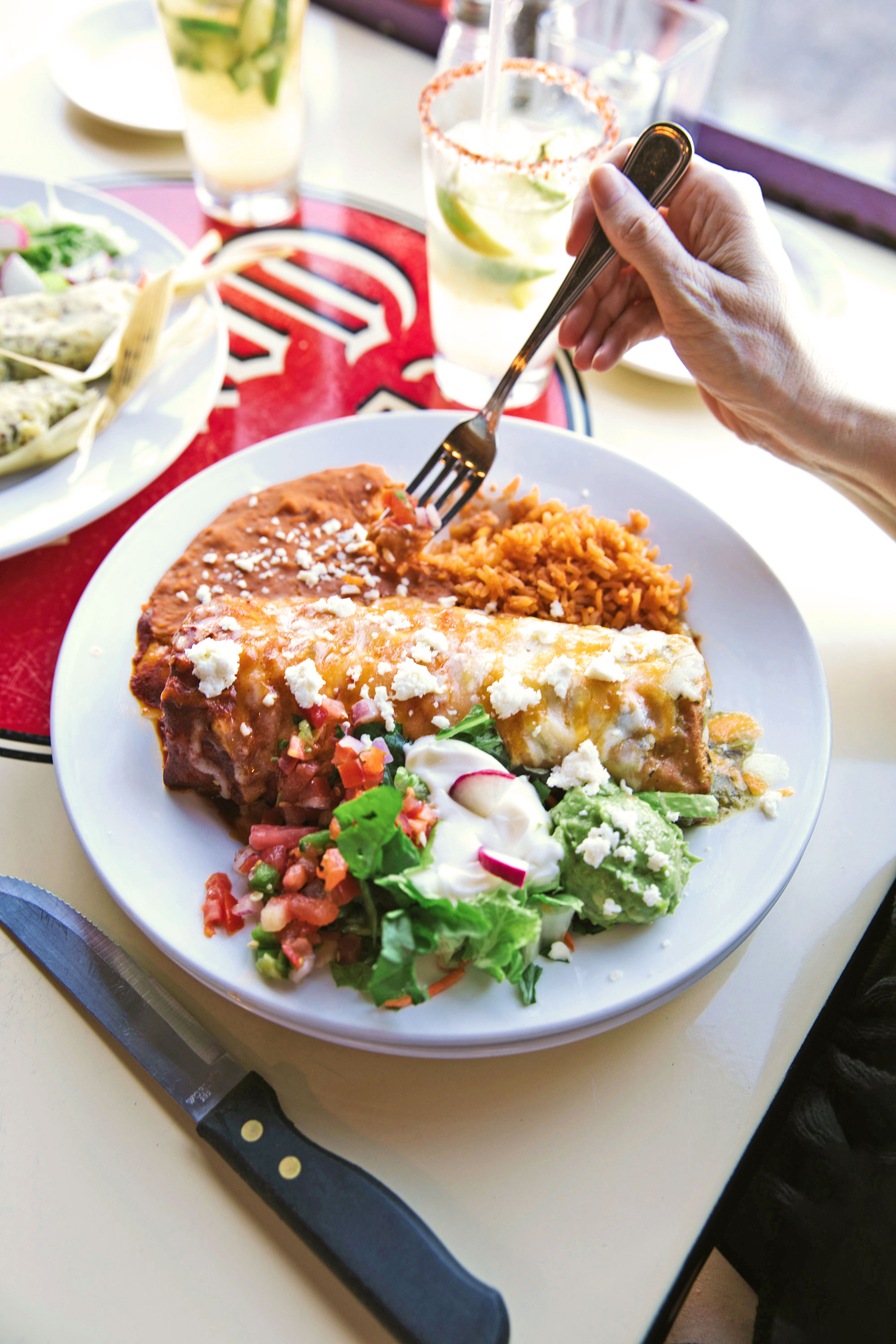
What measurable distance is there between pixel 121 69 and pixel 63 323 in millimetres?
1581

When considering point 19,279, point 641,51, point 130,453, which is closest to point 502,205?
point 130,453

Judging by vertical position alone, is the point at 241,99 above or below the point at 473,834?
above

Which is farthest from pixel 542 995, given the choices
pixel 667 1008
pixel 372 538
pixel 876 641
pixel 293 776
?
pixel 876 641

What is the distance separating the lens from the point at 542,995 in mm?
1239

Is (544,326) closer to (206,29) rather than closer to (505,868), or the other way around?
(505,868)

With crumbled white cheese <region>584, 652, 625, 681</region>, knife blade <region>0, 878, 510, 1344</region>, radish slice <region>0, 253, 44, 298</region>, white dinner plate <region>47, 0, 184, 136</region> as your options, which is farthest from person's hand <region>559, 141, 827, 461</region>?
white dinner plate <region>47, 0, 184, 136</region>

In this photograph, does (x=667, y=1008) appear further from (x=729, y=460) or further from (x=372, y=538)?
(x=729, y=460)

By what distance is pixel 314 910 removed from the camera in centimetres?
127

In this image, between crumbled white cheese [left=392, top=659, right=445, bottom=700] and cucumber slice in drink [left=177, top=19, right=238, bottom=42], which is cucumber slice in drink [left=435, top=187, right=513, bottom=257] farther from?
crumbled white cheese [left=392, top=659, right=445, bottom=700]

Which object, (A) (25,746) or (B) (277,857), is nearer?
(B) (277,857)

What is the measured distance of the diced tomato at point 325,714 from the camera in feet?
4.71

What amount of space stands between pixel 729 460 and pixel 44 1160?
1.99m

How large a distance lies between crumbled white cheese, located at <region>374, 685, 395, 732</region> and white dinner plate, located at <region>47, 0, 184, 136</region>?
2.41 meters

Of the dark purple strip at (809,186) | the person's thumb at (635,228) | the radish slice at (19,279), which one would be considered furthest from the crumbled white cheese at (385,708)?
the dark purple strip at (809,186)
